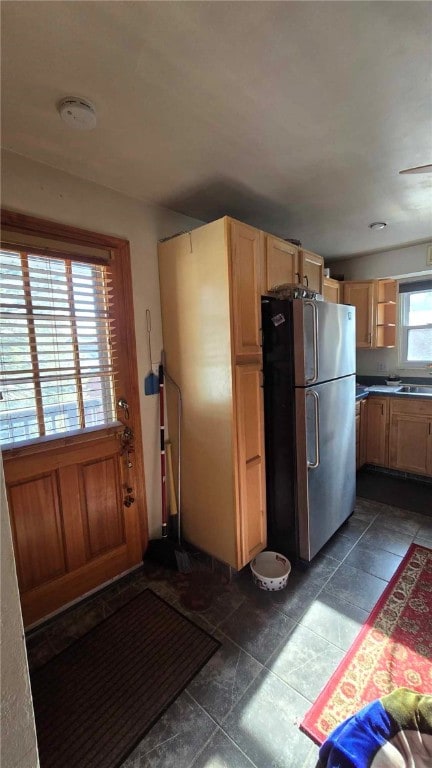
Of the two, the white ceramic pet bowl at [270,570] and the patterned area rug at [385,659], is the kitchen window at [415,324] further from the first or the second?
the white ceramic pet bowl at [270,570]

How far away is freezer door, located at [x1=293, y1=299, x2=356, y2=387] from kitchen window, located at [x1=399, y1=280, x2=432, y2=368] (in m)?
1.72

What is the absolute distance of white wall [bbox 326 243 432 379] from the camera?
3316mm

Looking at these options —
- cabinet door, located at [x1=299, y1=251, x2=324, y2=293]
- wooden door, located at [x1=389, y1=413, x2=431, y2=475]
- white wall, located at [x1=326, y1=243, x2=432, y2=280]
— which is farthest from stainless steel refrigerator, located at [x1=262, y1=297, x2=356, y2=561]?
white wall, located at [x1=326, y1=243, x2=432, y2=280]

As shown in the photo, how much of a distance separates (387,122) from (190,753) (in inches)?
106

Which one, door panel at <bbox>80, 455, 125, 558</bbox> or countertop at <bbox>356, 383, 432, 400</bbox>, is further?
countertop at <bbox>356, 383, 432, 400</bbox>

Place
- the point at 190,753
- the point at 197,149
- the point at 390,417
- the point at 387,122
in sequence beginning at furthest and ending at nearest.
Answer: the point at 390,417, the point at 197,149, the point at 387,122, the point at 190,753

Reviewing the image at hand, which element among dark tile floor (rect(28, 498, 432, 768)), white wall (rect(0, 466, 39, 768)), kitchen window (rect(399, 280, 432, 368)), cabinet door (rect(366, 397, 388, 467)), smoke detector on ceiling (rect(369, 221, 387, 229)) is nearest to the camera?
white wall (rect(0, 466, 39, 768))

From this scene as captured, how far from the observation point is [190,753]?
3.89 ft

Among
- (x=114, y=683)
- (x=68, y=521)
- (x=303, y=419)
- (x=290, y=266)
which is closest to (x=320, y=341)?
(x=303, y=419)

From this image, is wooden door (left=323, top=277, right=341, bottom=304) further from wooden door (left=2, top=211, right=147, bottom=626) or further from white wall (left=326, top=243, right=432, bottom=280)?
wooden door (left=2, top=211, right=147, bottom=626)

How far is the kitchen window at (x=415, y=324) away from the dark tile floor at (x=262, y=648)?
6.46 feet

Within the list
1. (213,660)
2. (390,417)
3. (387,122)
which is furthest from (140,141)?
(390,417)

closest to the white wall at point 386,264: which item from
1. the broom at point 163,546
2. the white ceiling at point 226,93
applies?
the white ceiling at point 226,93

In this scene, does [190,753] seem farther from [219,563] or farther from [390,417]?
[390,417]
